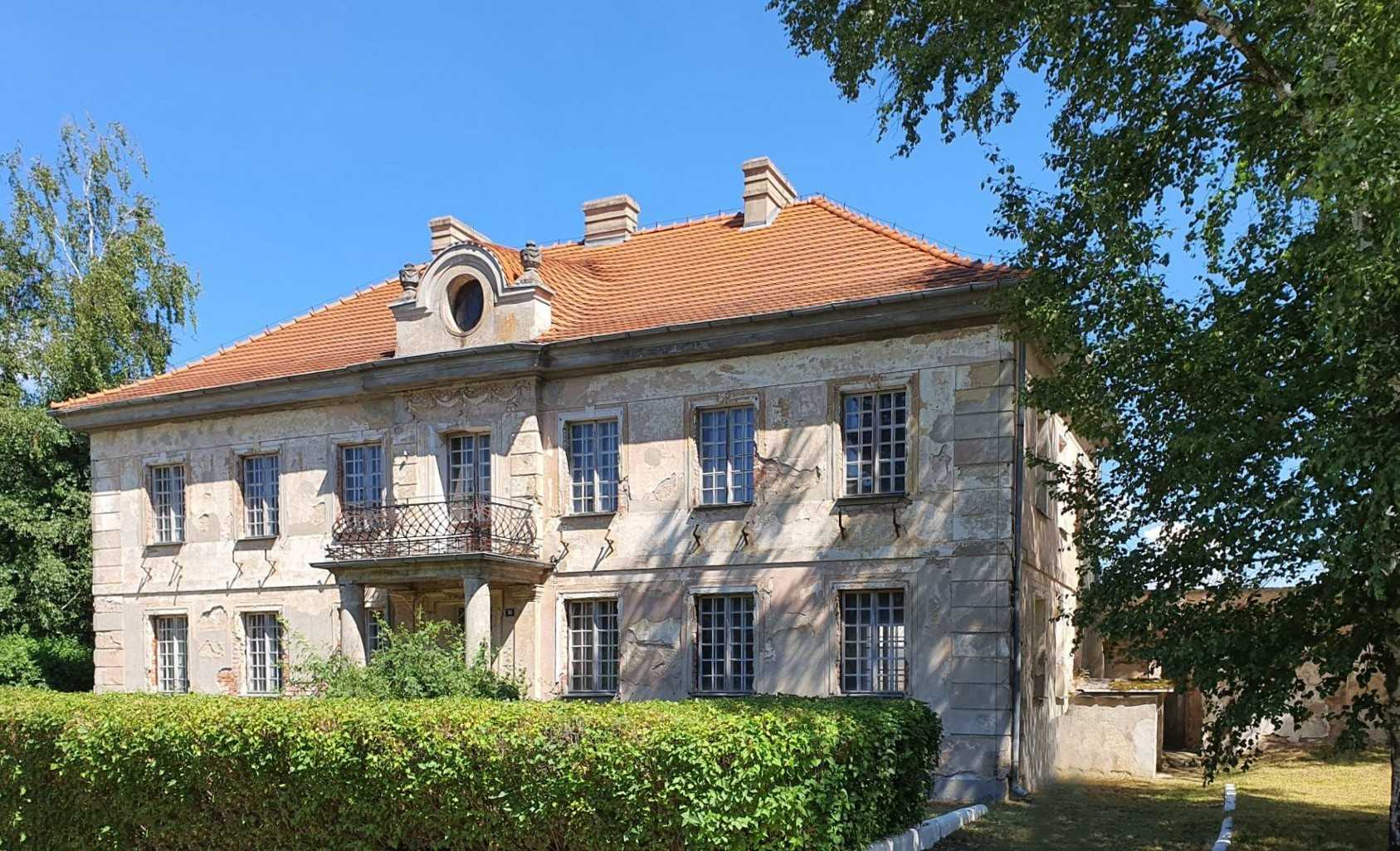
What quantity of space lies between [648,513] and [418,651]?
13.9ft

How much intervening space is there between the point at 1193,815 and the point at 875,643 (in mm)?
4586

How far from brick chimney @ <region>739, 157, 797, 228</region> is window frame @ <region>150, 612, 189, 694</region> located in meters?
13.1

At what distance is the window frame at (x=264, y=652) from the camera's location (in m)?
21.0

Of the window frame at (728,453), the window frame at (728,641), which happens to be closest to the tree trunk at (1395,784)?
the window frame at (728,641)

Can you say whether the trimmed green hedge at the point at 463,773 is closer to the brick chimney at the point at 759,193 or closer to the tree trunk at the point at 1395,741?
the tree trunk at the point at 1395,741

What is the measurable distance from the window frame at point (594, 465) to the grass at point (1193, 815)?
7.51 m

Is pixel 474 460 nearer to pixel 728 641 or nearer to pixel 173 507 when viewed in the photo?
pixel 728 641

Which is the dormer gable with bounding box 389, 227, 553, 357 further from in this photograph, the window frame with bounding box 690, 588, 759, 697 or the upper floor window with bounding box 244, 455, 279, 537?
the window frame with bounding box 690, 588, 759, 697

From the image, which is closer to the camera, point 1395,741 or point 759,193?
point 1395,741

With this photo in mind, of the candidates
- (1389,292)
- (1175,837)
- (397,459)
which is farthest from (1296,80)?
(397,459)

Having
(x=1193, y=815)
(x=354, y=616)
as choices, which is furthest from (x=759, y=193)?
(x=1193, y=815)

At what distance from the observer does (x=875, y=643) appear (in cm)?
1670

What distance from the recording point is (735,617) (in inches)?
696

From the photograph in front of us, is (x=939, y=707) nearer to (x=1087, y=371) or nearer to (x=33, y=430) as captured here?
(x=1087, y=371)
